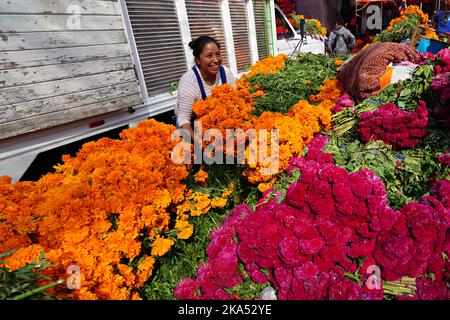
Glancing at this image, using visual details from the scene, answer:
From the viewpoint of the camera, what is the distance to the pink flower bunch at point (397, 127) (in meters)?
2.15

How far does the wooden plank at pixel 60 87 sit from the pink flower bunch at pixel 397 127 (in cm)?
326

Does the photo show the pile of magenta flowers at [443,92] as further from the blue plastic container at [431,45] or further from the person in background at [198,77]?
the blue plastic container at [431,45]

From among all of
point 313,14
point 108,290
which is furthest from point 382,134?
point 313,14

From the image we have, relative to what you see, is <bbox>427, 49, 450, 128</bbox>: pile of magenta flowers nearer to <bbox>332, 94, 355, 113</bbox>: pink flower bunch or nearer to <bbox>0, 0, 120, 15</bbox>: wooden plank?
<bbox>332, 94, 355, 113</bbox>: pink flower bunch

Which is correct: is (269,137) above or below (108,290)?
above

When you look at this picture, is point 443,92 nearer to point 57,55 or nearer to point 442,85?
point 442,85

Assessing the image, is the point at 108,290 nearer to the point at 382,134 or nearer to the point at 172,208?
the point at 172,208

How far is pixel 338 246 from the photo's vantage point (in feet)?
4.52

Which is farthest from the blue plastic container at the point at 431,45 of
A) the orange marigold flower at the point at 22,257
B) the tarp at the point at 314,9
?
the tarp at the point at 314,9

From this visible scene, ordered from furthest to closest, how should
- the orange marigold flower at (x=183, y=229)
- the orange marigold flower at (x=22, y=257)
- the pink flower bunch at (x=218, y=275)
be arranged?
the orange marigold flower at (x=183, y=229) < the pink flower bunch at (x=218, y=275) < the orange marigold flower at (x=22, y=257)

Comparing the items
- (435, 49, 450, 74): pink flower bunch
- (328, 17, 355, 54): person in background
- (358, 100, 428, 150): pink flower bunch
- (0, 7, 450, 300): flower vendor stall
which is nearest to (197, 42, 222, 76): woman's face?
(0, 7, 450, 300): flower vendor stall

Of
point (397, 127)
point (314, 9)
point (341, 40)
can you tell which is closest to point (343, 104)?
point (397, 127)
